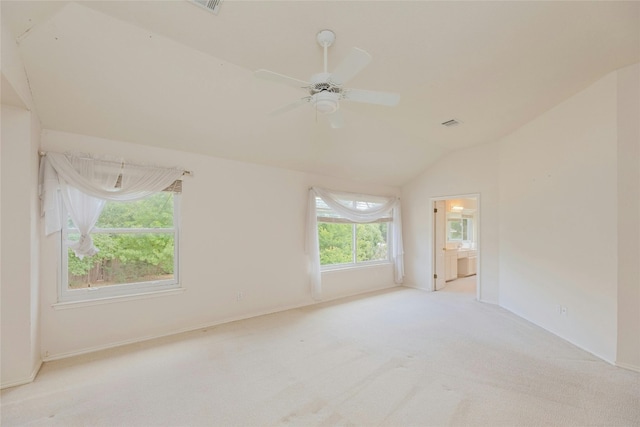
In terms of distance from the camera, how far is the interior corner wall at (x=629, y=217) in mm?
2627

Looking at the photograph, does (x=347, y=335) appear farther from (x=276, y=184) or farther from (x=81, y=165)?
(x=81, y=165)

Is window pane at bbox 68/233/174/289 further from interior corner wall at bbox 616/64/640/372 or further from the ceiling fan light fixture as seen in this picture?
interior corner wall at bbox 616/64/640/372

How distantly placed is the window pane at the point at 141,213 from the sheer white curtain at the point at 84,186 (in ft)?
0.60

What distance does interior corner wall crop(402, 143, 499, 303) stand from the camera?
→ 493cm

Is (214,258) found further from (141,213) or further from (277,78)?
(277,78)

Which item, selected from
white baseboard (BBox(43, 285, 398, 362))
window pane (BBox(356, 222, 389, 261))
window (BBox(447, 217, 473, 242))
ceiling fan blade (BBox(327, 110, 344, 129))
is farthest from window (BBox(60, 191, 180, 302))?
window (BBox(447, 217, 473, 242))

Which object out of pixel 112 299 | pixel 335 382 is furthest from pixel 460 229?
pixel 112 299

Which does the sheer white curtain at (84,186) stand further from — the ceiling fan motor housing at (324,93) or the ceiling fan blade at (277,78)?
the ceiling fan motor housing at (324,93)

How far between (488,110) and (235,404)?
14.0 feet

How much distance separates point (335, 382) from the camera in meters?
2.43

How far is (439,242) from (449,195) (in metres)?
1.05

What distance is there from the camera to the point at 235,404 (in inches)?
84.2

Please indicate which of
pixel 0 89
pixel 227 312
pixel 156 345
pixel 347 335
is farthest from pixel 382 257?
pixel 0 89

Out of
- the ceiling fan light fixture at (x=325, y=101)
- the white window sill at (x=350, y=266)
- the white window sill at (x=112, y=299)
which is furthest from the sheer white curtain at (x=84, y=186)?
the white window sill at (x=350, y=266)
